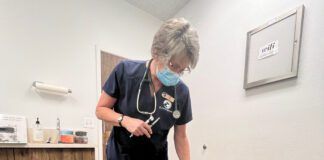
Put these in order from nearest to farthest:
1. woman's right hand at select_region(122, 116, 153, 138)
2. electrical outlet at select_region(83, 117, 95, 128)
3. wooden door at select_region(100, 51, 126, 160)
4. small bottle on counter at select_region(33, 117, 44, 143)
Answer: woman's right hand at select_region(122, 116, 153, 138), small bottle on counter at select_region(33, 117, 44, 143), electrical outlet at select_region(83, 117, 95, 128), wooden door at select_region(100, 51, 126, 160)

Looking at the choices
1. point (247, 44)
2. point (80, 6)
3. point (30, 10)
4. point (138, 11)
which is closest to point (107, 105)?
point (247, 44)

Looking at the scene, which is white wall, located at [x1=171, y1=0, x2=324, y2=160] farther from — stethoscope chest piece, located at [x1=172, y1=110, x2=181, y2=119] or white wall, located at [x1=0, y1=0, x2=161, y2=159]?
white wall, located at [x1=0, y1=0, x2=161, y2=159]

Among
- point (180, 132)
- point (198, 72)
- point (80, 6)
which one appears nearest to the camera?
point (180, 132)

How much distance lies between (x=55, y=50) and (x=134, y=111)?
4.21 ft

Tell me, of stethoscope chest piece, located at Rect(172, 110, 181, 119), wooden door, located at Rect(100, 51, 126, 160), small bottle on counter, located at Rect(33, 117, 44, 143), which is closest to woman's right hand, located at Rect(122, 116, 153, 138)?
stethoscope chest piece, located at Rect(172, 110, 181, 119)

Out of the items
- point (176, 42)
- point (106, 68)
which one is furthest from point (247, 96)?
point (106, 68)

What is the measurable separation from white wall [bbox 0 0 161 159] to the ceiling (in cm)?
26

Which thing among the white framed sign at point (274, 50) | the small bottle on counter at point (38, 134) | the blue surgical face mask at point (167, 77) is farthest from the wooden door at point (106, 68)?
the blue surgical face mask at point (167, 77)

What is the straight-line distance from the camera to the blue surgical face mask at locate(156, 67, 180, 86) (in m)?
0.86

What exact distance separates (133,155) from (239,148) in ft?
3.39

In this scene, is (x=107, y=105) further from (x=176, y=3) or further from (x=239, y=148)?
(x=176, y=3)

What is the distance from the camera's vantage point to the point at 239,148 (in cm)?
163

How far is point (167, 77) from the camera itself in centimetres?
87

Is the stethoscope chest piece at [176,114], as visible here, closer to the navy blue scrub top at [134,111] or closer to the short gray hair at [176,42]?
the navy blue scrub top at [134,111]
